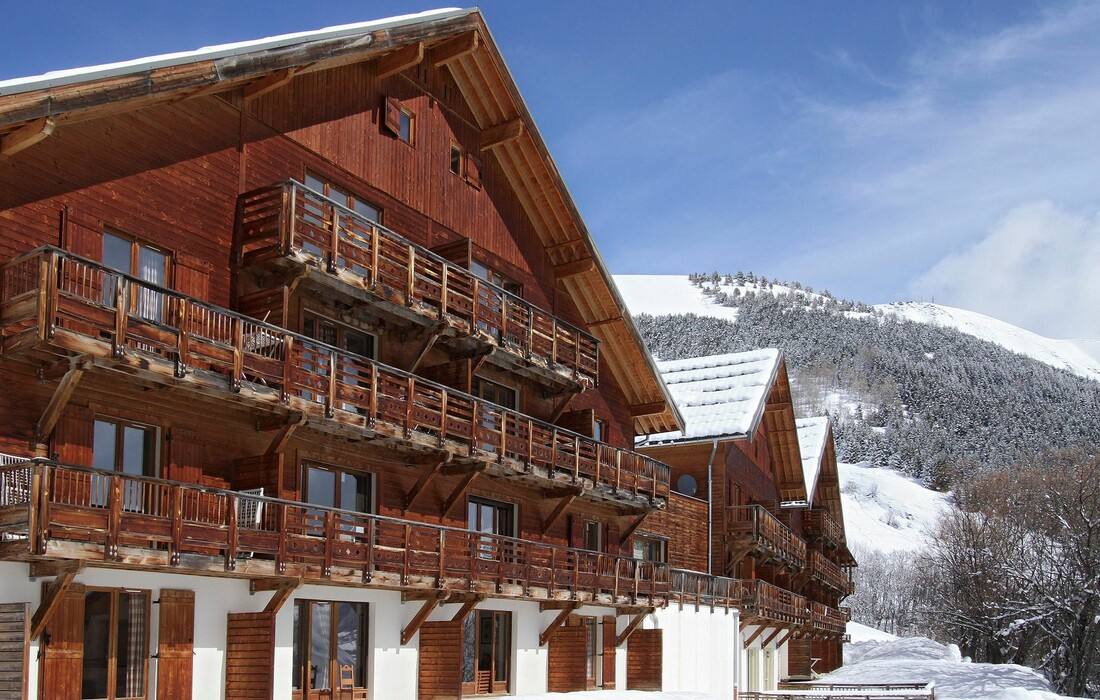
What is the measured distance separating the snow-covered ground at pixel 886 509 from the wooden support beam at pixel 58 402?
151 metres

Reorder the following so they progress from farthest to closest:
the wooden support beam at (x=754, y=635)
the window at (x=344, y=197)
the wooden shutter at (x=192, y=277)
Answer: the wooden support beam at (x=754, y=635), the window at (x=344, y=197), the wooden shutter at (x=192, y=277)

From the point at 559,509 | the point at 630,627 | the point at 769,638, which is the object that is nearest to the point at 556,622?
the point at 559,509

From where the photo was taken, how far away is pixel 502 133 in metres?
33.7

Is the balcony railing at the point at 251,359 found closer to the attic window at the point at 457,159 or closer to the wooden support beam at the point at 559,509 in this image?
the wooden support beam at the point at 559,509

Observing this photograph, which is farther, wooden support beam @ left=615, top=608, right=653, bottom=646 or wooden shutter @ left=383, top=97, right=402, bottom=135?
wooden support beam @ left=615, top=608, right=653, bottom=646

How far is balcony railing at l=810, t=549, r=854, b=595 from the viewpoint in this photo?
6697 centimetres

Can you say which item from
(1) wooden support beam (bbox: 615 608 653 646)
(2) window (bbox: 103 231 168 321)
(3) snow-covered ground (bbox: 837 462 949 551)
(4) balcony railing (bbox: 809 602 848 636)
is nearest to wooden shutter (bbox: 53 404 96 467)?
(2) window (bbox: 103 231 168 321)

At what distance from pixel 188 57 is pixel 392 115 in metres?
8.06

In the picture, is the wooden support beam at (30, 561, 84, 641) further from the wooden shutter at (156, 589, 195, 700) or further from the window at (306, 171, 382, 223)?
the window at (306, 171, 382, 223)

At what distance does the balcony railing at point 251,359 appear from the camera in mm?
19656

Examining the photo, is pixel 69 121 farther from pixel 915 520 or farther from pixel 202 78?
pixel 915 520

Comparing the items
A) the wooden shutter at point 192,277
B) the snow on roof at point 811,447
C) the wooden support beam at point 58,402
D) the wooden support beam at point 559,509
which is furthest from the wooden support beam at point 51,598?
the snow on roof at point 811,447

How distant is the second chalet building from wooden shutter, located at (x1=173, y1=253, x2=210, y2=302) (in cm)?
6

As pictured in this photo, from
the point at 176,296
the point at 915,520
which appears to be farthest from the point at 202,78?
the point at 915,520
